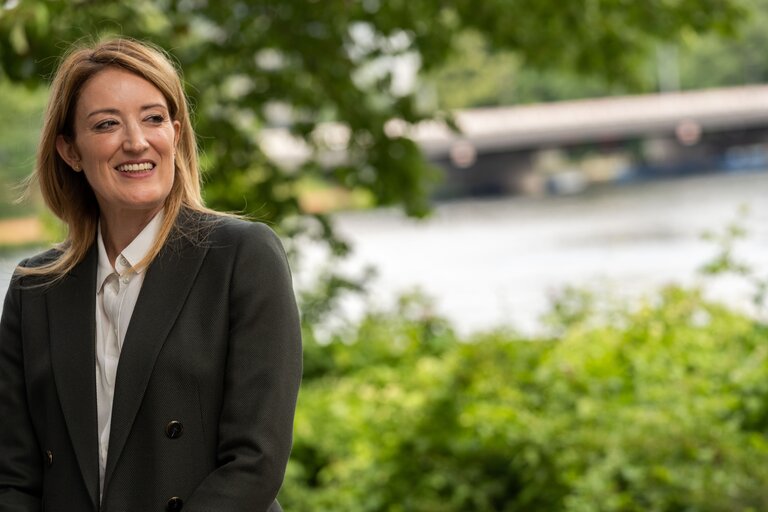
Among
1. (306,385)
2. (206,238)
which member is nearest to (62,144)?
(206,238)

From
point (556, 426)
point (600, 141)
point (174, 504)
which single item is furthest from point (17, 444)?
point (600, 141)

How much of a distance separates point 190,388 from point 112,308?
0.22 meters

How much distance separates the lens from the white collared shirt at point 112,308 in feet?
6.31

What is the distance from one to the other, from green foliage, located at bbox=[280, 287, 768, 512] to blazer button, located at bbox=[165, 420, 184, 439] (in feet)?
11.5

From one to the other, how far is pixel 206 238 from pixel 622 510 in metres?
3.70

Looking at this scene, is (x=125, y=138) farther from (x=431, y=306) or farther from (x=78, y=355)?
(x=431, y=306)

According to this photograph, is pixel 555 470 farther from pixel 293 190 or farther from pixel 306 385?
pixel 306 385

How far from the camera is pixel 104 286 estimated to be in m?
2.01

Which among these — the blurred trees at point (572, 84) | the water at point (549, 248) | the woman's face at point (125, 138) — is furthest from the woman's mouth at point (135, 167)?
the blurred trees at point (572, 84)

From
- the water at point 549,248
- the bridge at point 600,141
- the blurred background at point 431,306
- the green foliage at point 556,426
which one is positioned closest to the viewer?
the green foliage at point 556,426

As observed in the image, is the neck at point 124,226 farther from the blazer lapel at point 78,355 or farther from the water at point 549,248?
the water at point 549,248

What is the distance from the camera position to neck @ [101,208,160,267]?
2004 mm

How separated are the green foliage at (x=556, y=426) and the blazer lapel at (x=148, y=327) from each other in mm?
3501

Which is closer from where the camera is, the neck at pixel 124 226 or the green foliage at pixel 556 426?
the neck at pixel 124 226
